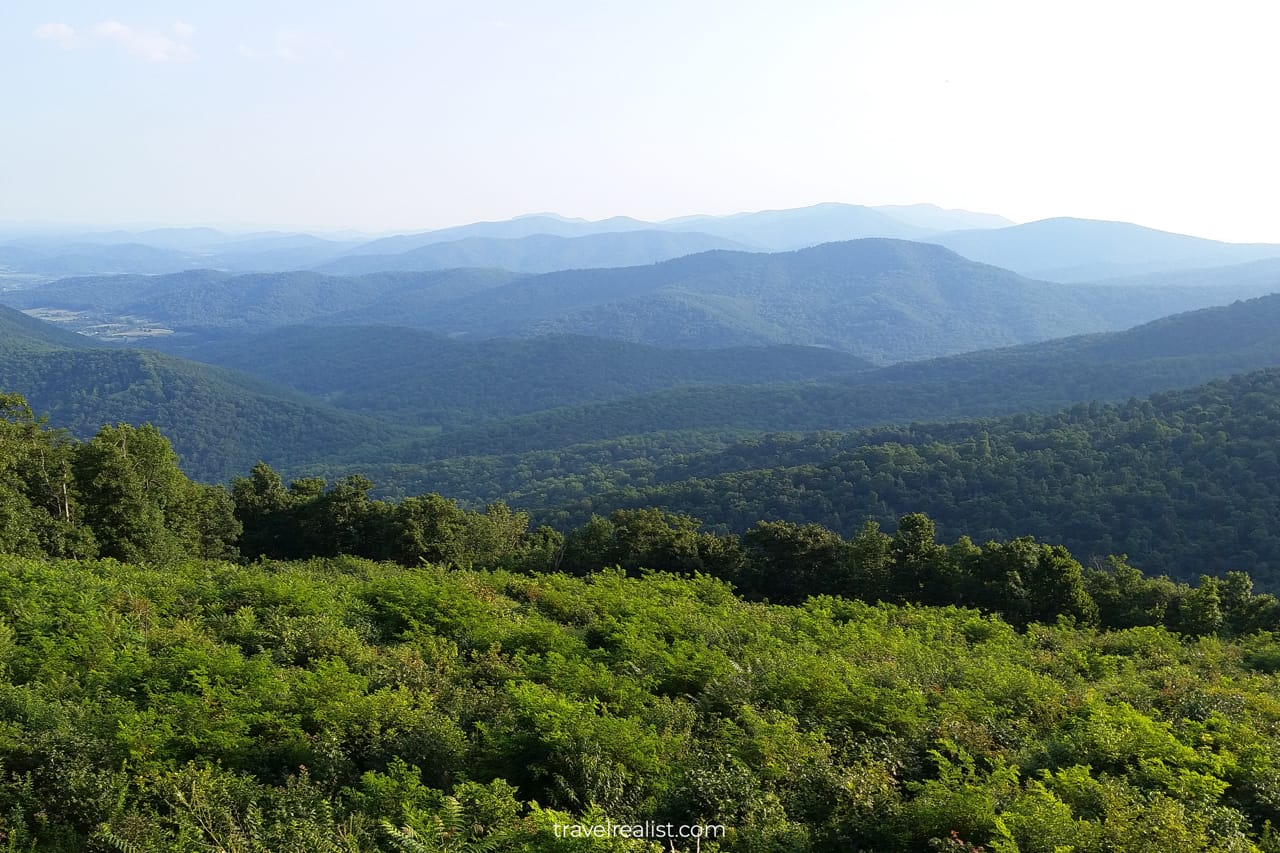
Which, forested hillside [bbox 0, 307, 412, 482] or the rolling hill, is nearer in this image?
the rolling hill

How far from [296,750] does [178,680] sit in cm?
361

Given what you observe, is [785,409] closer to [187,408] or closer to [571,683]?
[187,408]

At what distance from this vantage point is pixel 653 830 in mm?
10172

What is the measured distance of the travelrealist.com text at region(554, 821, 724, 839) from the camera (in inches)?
360

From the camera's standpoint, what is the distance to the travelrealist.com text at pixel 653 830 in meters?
9.14

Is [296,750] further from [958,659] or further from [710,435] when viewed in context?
[710,435]

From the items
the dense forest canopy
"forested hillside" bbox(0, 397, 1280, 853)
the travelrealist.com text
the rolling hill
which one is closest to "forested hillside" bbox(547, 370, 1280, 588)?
the rolling hill

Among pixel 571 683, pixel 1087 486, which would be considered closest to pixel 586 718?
pixel 571 683

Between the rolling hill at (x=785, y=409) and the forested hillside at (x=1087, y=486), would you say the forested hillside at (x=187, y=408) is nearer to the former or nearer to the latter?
the rolling hill at (x=785, y=409)

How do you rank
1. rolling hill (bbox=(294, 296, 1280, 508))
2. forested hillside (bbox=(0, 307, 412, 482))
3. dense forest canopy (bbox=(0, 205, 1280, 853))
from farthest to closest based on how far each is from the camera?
forested hillside (bbox=(0, 307, 412, 482))
rolling hill (bbox=(294, 296, 1280, 508))
dense forest canopy (bbox=(0, 205, 1280, 853))

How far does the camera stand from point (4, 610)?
16859 millimetres

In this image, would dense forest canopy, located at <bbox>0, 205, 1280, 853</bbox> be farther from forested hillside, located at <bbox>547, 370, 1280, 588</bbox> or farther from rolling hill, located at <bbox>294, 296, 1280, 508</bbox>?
rolling hill, located at <bbox>294, 296, 1280, 508</bbox>

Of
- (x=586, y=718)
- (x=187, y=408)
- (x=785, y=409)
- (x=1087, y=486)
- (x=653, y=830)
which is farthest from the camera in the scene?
(x=187, y=408)

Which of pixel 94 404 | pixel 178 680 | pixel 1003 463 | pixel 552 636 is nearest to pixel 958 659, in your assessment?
pixel 552 636
